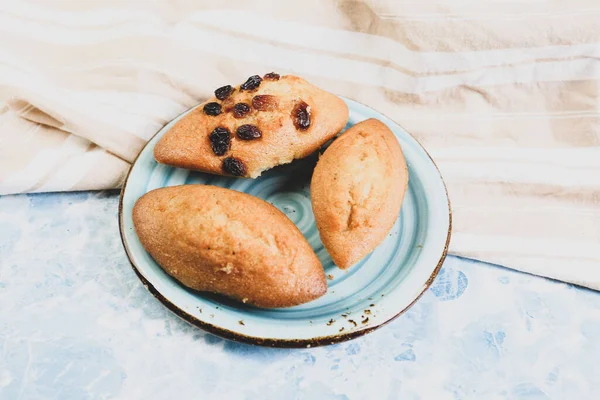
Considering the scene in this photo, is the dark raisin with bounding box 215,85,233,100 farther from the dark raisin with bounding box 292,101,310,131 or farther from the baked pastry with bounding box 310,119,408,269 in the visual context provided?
the baked pastry with bounding box 310,119,408,269

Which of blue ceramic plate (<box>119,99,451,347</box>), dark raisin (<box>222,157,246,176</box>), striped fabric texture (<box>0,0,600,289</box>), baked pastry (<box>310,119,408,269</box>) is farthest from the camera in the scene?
striped fabric texture (<box>0,0,600,289</box>)

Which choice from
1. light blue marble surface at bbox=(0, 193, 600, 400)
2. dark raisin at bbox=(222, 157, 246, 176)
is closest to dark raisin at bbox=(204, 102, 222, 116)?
dark raisin at bbox=(222, 157, 246, 176)

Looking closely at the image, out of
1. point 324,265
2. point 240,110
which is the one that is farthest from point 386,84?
point 324,265

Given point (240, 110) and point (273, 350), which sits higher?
point (240, 110)

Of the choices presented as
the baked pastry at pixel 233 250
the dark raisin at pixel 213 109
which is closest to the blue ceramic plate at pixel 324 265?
the baked pastry at pixel 233 250

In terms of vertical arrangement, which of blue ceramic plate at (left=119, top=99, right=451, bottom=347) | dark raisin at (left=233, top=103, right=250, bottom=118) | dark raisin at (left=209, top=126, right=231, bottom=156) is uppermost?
dark raisin at (left=233, top=103, right=250, bottom=118)

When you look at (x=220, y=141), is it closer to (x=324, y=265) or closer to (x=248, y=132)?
(x=248, y=132)
